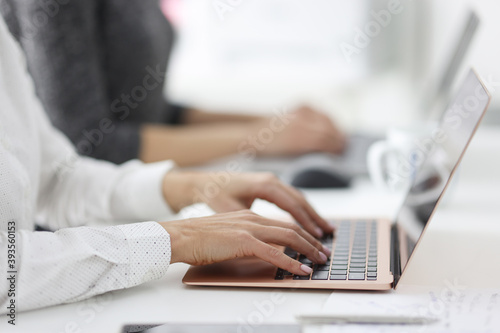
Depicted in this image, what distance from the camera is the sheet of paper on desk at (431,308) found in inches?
22.5

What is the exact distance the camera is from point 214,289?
27.3 inches

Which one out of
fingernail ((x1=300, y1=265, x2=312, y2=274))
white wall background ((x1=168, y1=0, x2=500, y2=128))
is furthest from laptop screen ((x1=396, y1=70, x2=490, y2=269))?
white wall background ((x1=168, y1=0, x2=500, y2=128))

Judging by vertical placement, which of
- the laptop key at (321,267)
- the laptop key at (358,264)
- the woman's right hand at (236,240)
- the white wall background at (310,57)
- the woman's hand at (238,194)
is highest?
the woman's right hand at (236,240)

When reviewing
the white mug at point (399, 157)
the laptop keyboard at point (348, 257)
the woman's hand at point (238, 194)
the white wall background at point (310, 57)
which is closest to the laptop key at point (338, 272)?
the laptop keyboard at point (348, 257)

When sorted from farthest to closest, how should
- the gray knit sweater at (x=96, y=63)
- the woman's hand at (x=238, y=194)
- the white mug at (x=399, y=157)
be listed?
the gray knit sweater at (x=96, y=63), the white mug at (x=399, y=157), the woman's hand at (x=238, y=194)

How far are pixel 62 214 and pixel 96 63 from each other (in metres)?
0.40

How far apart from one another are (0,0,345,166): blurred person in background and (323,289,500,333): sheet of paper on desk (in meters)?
0.78

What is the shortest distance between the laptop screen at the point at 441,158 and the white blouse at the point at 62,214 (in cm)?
31

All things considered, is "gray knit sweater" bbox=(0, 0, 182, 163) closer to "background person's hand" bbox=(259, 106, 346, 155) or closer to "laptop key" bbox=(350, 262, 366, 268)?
"background person's hand" bbox=(259, 106, 346, 155)

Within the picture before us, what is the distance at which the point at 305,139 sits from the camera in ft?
4.67

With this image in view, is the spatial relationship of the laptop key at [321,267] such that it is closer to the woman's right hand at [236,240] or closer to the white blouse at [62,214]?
the woman's right hand at [236,240]

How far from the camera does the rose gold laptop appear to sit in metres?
0.68

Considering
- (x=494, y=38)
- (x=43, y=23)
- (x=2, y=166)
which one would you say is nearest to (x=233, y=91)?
(x=494, y=38)

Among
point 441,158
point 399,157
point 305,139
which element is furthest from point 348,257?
point 305,139
